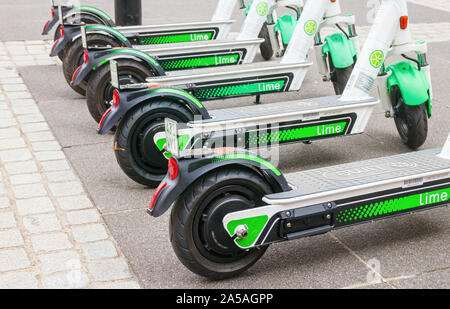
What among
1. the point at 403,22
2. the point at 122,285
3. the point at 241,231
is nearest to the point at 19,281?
the point at 122,285

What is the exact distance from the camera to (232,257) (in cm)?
333

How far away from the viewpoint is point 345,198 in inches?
135

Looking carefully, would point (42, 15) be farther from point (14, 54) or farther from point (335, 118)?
point (335, 118)

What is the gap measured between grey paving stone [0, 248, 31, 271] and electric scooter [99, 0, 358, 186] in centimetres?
110

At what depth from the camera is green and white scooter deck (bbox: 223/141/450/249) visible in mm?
3246

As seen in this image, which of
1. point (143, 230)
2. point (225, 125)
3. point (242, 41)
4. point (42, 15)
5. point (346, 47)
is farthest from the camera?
point (42, 15)

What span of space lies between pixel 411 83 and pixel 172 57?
2.50 m

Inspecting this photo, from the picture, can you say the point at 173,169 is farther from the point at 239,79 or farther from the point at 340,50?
the point at 340,50

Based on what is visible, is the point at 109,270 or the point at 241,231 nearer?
the point at 241,231

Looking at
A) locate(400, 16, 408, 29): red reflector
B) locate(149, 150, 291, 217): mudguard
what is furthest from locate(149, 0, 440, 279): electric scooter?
locate(400, 16, 408, 29): red reflector

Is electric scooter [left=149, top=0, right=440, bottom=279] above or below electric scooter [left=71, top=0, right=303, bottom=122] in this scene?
above

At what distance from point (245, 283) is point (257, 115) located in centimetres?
173

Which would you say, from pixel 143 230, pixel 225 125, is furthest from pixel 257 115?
pixel 143 230

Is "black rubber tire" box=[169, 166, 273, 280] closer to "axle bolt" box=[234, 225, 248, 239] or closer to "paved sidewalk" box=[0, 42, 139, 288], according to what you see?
"axle bolt" box=[234, 225, 248, 239]
